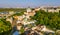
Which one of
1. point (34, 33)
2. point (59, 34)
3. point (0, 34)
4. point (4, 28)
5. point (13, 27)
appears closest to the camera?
point (59, 34)

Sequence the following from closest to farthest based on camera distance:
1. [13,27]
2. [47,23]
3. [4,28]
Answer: [47,23] → [4,28] → [13,27]

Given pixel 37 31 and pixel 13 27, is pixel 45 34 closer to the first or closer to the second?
pixel 37 31

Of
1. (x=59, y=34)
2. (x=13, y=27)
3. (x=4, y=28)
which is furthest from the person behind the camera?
(x=13, y=27)

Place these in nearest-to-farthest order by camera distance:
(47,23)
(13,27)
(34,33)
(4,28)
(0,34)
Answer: (34,33) → (47,23) → (0,34) → (4,28) → (13,27)

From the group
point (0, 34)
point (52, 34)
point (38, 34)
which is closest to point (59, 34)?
point (52, 34)

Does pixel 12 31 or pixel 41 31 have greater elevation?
pixel 41 31

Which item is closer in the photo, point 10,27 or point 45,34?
point 45,34

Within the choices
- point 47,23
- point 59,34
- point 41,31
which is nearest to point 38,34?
point 41,31

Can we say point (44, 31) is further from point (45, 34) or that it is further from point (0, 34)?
point (0, 34)

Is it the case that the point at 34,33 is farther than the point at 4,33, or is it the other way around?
the point at 4,33
